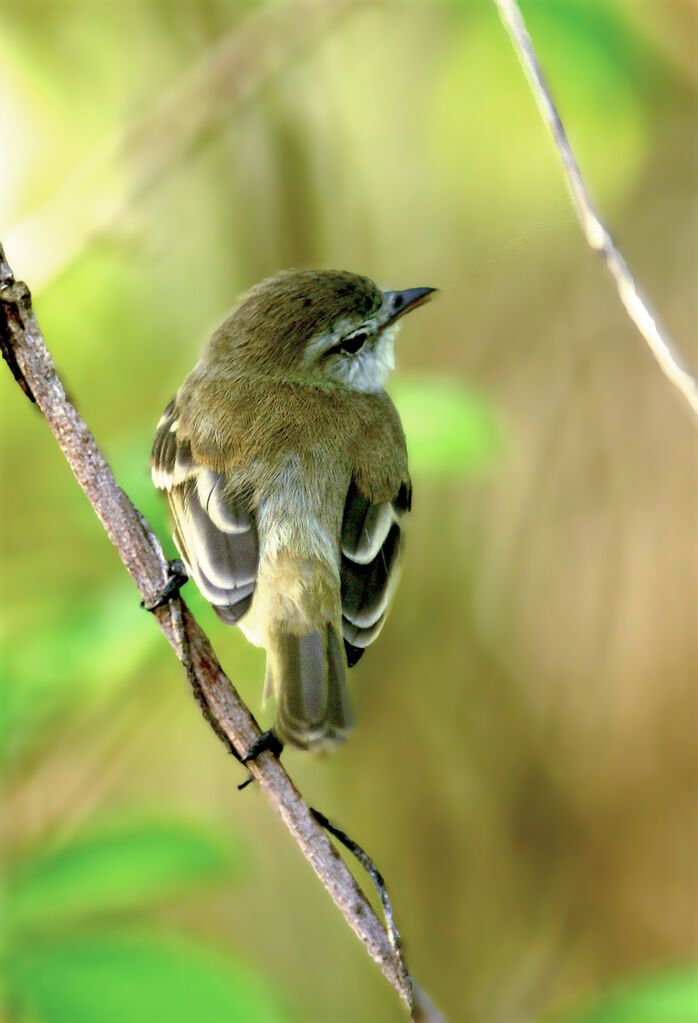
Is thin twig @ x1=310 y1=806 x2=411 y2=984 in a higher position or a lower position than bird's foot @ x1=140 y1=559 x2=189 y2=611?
lower

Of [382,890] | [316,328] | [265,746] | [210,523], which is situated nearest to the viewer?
[382,890]

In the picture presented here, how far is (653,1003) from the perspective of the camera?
6.63 ft

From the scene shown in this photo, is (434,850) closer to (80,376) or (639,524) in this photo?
(639,524)

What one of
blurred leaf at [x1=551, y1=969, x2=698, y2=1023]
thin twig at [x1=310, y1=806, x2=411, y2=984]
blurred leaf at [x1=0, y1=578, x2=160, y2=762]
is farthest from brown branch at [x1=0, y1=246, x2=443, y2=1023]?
blurred leaf at [x1=551, y1=969, x2=698, y2=1023]

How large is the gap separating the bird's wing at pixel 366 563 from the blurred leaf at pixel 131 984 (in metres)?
0.63

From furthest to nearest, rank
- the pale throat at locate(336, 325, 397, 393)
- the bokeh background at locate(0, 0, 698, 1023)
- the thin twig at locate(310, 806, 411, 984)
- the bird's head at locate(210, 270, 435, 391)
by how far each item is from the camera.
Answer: the bokeh background at locate(0, 0, 698, 1023) → the pale throat at locate(336, 325, 397, 393) → the bird's head at locate(210, 270, 435, 391) → the thin twig at locate(310, 806, 411, 984)

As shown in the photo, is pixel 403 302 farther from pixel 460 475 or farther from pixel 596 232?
pixel 596 232

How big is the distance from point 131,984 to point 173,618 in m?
0.66

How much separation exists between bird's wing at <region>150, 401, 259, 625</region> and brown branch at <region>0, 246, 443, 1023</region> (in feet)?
0.75

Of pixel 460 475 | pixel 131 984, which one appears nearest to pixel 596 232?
pixel 131 984

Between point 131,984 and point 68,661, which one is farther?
point 68,661

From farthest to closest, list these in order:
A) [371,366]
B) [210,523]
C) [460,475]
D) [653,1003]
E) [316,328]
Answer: [460,475], [371,366], [316,328], [210,523], [653,1003]

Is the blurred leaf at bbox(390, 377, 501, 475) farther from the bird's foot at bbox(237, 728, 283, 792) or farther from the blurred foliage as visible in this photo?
the blurred foliage

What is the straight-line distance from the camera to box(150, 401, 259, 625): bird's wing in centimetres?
211
